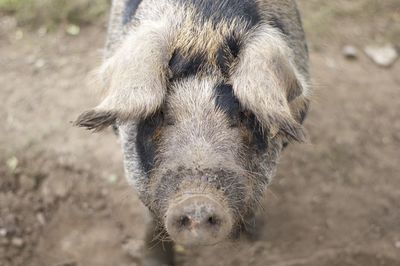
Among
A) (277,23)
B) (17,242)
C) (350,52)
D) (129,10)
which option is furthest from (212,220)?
Answer: (350,52)

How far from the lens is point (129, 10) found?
12.1ft

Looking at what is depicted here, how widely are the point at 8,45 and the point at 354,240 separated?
10.7 ft

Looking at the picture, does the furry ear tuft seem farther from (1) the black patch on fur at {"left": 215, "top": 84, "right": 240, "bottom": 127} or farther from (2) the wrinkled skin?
(1) the black patch on fur at {"left": 215, "top": 84, "right": 240, "bottom": 127}

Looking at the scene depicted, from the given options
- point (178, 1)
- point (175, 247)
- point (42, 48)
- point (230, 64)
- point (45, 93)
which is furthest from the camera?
point (42, 48)

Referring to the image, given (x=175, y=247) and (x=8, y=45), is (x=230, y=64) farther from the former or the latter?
(x=8, y=45)

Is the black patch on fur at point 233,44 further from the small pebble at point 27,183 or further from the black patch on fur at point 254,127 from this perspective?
the small pebble at point 27,183

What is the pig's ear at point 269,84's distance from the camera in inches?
98.2

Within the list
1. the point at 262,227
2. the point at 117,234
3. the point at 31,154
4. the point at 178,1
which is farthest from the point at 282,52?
the point at 31,154

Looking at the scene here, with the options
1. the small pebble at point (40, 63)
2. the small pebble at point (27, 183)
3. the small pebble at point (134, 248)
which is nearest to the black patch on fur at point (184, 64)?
the small pebble at point (134, 248)

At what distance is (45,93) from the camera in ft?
16.1

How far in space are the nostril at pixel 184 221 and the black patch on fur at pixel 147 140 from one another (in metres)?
0.45

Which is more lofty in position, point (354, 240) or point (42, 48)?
point (42, 48)

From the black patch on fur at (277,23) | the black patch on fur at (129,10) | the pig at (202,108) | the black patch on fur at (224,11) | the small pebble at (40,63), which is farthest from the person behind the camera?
the small pebble at (40,63)

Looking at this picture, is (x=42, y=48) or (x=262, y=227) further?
(x=42, y=48)
